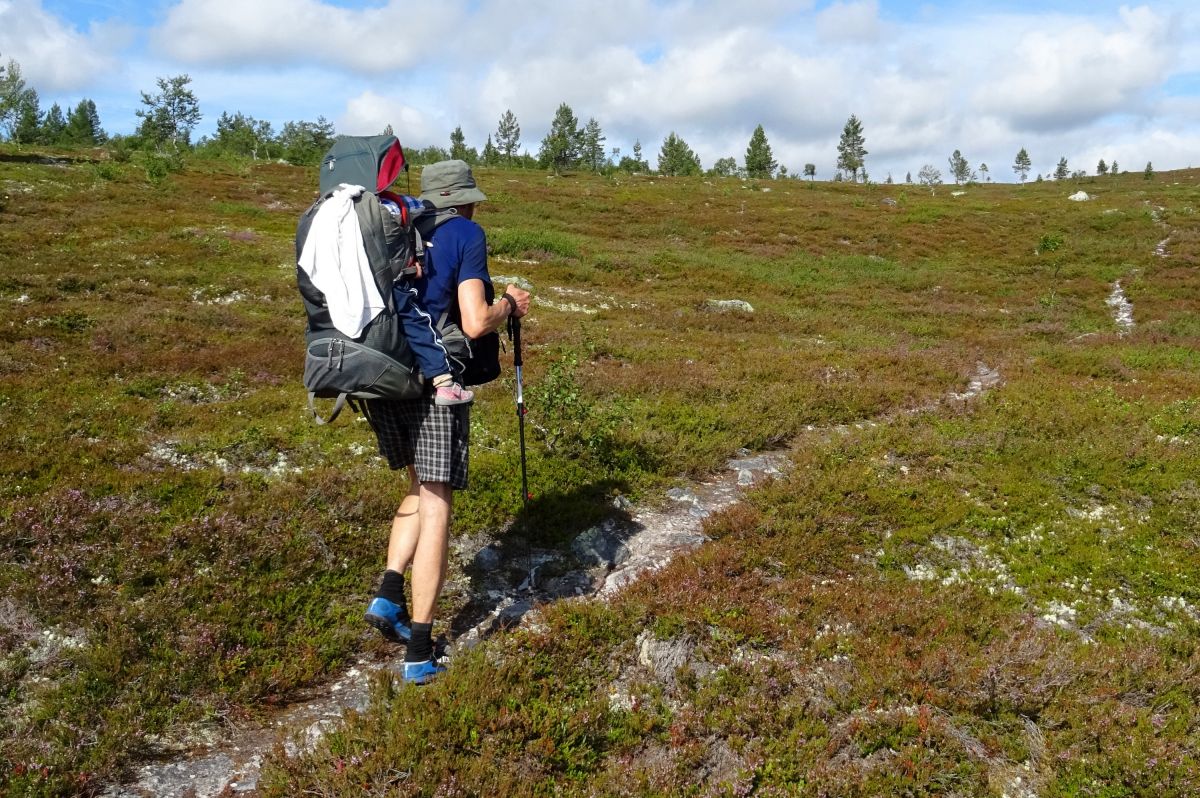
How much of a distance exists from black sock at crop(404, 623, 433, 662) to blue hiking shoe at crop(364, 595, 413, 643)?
0.27 m

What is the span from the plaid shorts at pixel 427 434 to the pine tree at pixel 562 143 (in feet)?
308

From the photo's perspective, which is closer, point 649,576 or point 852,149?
point 649,576

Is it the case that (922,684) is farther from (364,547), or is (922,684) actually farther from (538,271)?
(538,271)

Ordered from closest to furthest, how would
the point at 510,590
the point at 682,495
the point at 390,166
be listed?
the point at 390,166, the point at 510,590, the point at 682,495

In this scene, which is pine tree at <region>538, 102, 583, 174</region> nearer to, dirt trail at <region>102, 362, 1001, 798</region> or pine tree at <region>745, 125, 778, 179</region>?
pine tree at <region>745, 125, 778, 179</region>

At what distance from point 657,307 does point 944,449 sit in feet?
44.8

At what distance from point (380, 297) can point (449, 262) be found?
0.59 meters

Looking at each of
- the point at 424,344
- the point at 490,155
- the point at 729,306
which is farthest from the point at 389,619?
the point at 490,155

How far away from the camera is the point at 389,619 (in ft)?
17.7

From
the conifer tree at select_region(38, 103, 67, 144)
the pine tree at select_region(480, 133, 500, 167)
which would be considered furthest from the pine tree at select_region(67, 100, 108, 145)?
the pine tree at select_region(480, 133, 500, 167)

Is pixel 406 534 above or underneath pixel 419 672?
above

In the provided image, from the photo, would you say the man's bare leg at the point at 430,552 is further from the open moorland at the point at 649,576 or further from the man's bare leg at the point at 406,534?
the open moorland at the point at 649,576

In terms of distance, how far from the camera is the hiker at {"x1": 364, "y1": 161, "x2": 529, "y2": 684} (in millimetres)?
5023

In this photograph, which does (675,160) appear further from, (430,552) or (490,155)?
(430,552)
